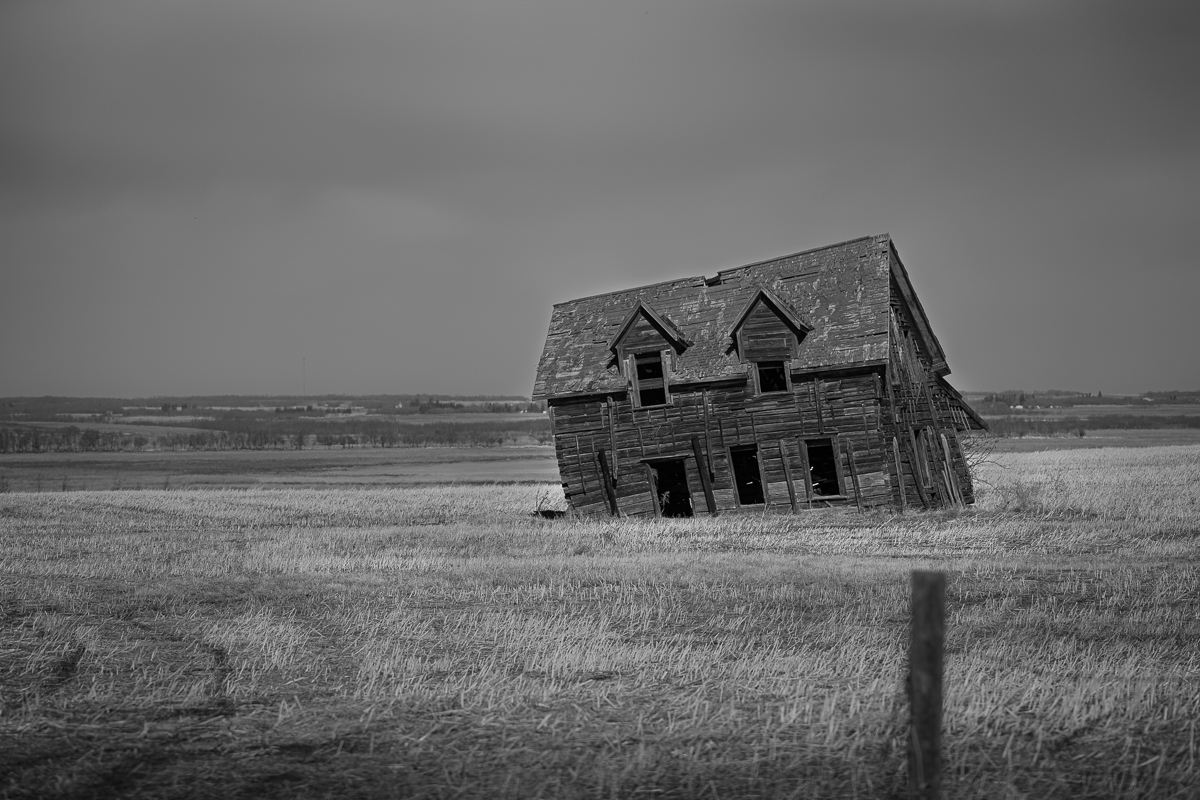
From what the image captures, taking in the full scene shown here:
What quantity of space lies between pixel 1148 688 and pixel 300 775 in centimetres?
671

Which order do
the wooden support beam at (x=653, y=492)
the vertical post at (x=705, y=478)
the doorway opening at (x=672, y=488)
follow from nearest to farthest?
1. the vertical post at (x=705, y=478)
2. the wooden support beam at (x=653, y=492)
3. the doorway opening at (x=672, y=488)

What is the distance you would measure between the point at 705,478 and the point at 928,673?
2246cm

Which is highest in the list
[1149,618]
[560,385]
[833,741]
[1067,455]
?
[560,385]

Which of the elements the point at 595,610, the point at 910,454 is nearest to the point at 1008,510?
the point at 910,454

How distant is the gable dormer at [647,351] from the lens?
94.8 feet

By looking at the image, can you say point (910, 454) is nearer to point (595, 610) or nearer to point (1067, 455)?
point (595, 610)

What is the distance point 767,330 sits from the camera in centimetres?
2783

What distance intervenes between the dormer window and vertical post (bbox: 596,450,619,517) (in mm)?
4885

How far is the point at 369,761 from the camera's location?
22.7 feet

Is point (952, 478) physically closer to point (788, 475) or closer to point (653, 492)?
point (788, 475)

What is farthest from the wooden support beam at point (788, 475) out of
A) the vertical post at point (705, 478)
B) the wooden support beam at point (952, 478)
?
the wooden support beam at point (952, 478)

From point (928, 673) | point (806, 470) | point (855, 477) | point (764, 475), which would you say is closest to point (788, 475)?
point (806, 470)

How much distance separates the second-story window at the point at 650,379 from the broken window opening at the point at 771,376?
8.66 feet

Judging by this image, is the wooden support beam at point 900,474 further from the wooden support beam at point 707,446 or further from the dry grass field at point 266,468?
the dry grass field at point 266,468
